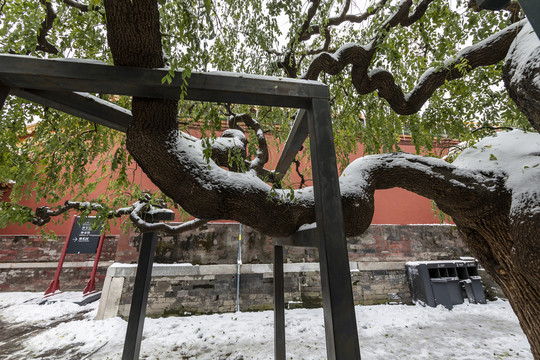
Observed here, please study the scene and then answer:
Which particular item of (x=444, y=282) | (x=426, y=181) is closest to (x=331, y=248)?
(x=426, y=181)

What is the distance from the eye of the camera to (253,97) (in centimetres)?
181

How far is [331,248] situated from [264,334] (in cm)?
424

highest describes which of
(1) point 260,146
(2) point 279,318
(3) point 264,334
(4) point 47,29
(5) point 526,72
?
(4) point 47,29

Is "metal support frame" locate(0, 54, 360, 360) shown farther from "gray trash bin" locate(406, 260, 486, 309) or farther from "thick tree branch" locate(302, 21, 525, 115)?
"gray trash bin" locate(406, 260, 486, 309)

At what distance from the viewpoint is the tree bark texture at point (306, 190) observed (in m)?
1.66

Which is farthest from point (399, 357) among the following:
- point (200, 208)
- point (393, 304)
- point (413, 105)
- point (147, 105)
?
point (147, 105)

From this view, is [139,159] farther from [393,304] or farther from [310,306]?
[393,304]

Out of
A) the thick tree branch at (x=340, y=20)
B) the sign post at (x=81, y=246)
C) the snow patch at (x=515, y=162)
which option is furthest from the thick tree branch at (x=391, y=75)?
the sign post at (x=81, y=246)

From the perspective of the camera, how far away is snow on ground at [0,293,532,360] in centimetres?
404

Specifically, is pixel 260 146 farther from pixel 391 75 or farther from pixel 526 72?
pixel 526 72

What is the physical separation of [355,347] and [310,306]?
5351 mm

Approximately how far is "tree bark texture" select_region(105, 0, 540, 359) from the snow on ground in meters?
2.62

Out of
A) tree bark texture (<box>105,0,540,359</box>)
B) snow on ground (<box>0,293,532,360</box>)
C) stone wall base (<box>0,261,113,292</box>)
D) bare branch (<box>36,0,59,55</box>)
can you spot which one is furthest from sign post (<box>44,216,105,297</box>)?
tree bark texture (<box>105,0,540,359</box>)

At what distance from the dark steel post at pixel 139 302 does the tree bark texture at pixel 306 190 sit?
78.3 inches
